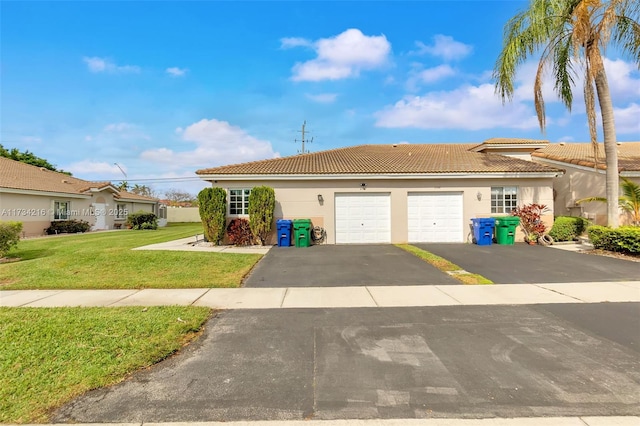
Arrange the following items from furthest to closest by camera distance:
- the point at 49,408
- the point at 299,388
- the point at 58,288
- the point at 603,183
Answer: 1. the point at 603,183
2. the point at 58,288
3. the point at 299,388
4. the point at 49,408

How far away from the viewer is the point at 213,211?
523 inches

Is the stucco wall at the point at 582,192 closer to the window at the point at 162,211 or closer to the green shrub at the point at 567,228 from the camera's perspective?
the green shrub at the point at 567,228

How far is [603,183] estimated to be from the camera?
14609 millimetres

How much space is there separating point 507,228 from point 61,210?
91.1 ft

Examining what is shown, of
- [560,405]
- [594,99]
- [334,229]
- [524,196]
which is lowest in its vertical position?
[560,405]

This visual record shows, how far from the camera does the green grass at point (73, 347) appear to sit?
291 centimetres

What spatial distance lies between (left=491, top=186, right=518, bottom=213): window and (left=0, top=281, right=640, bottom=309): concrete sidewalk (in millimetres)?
7560

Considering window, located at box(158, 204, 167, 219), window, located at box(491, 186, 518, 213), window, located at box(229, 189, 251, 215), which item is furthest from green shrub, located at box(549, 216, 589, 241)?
window, located at box(158, 204, 167, 219)

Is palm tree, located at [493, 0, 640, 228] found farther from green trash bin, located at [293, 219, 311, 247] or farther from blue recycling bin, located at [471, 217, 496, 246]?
green trash bin, located at [293, 219, 311, 247]

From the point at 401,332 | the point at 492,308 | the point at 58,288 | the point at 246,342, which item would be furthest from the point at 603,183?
the point at 58,288

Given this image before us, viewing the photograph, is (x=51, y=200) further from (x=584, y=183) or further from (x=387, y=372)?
(x=584, y=183)

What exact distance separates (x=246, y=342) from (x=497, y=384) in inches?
115

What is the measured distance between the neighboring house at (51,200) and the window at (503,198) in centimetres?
2575

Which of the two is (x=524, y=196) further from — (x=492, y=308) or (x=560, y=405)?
(x=560, y=405)
